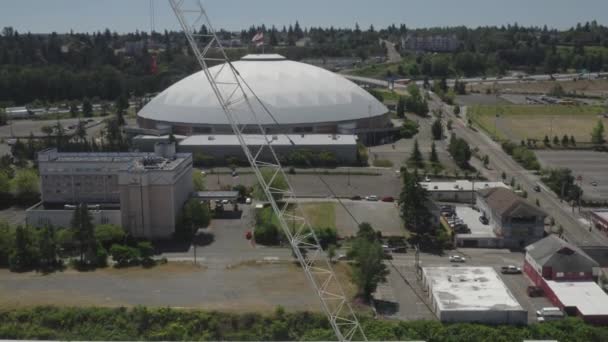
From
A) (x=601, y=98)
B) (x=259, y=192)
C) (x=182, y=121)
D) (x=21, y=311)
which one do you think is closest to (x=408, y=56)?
(x=601, y=98)

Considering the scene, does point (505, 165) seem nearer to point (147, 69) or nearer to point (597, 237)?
point (597, 237)

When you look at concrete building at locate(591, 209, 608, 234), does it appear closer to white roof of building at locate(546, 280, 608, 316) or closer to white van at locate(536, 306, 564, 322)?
white roof of building at locate(546, 280, 608, 316)

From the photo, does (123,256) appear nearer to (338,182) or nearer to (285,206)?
(285,206)

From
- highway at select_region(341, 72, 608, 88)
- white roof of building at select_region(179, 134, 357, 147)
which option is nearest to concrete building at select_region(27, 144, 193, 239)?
white roof of building at select_region(179, 134, 357, 147)

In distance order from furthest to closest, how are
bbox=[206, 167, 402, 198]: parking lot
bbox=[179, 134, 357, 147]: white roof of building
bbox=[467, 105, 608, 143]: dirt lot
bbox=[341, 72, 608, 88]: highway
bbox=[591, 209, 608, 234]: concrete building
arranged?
bbox=[341, 72, 608, 88]: highway → bbox=[467, 105, 608, 143]: dirt lot → bbox=[179, 134, 357, 147]: white roof of building → bbox=[206, 167, 402, 198]: parking lot → bbox=[591, 209, 608, 234]: concrete building

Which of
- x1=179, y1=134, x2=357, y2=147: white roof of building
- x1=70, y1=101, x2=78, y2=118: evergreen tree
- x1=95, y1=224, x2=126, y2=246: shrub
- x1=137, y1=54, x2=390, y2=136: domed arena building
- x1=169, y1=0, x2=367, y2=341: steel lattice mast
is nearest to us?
x1=169, y1=0, x2=367, y2=341: steel lattice mast

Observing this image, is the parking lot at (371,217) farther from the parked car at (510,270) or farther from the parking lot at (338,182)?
the parked car at (510,270)
